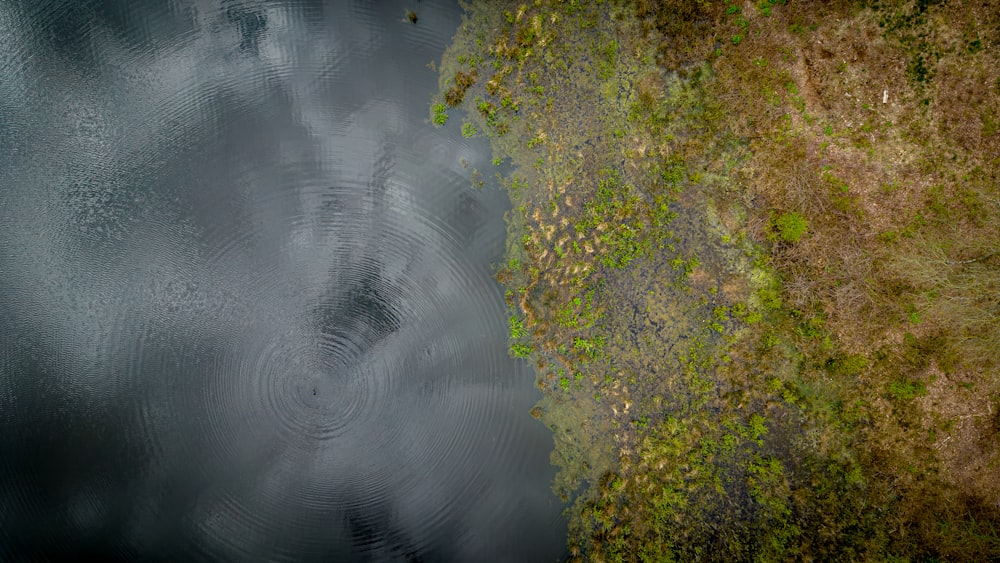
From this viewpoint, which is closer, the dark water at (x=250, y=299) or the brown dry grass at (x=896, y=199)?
the brown dry grass at (x=896, y=199)

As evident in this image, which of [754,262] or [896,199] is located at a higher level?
[896,199]

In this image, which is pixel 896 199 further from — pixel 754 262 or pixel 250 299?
pixel 250 299

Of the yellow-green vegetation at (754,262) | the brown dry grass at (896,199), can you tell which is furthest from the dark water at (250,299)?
the brown dry grass at (896,199)

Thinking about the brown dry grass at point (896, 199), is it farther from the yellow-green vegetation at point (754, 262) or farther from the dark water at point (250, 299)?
the dark water at point (250, 299)

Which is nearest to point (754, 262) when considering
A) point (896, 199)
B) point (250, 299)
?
point (896, 199)

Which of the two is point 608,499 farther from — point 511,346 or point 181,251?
point 181,251

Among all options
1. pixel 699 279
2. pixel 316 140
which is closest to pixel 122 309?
pixel 316 140
